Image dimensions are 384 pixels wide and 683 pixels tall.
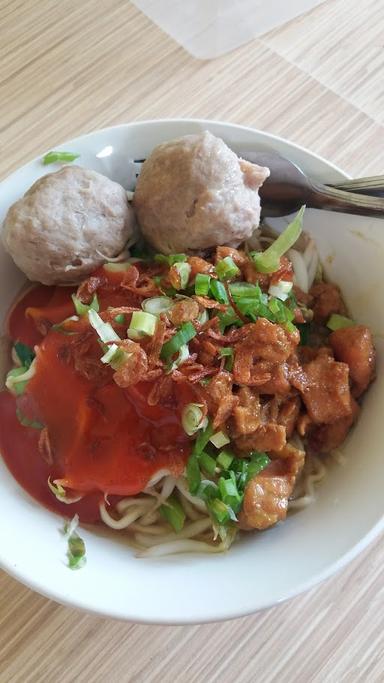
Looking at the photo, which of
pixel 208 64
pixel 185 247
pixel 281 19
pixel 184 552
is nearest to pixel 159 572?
pixel 184 552

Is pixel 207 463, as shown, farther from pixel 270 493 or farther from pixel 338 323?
pixel 338 323

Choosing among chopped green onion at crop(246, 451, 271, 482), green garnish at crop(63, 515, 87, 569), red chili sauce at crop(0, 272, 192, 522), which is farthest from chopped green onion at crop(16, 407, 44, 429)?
chopped green onion at crop(246, 451, 271, 482)

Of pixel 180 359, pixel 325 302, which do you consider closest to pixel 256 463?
pixel 180 359

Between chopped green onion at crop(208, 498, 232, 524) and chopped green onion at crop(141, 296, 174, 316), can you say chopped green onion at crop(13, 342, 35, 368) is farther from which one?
chopped green onion at crop(208, 498, 232, 524)

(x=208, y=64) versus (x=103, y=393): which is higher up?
(x=208, y=64)

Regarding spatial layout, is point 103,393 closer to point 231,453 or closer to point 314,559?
point 231,453

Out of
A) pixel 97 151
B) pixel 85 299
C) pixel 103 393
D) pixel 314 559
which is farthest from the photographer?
pixel 97 151

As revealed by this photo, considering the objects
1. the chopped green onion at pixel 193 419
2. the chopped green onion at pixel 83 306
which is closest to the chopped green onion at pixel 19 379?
the chopped green onion at pixel 83 306
